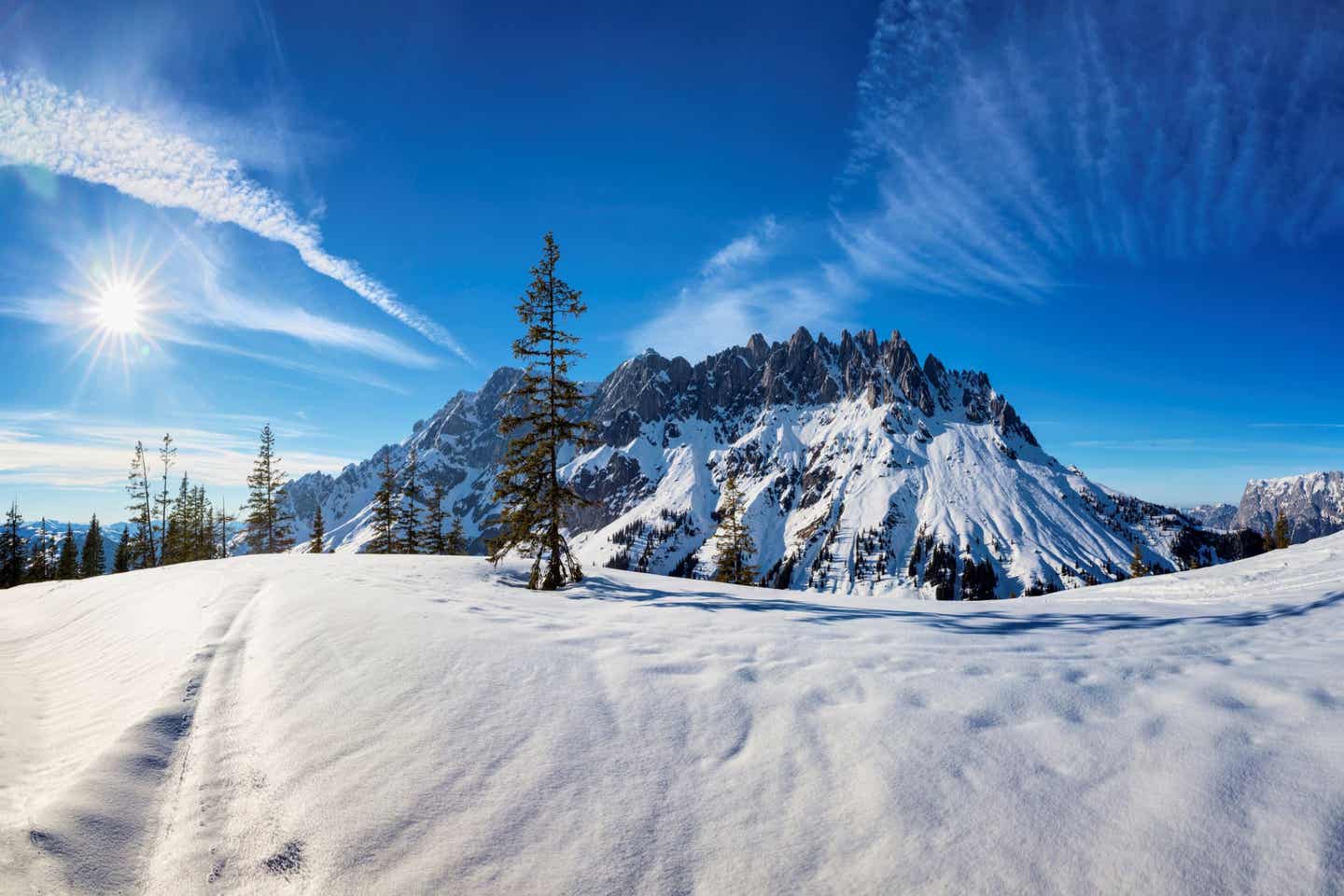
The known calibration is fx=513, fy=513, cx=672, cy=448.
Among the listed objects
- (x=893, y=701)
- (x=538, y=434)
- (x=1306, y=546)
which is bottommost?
(x=893, y=701)

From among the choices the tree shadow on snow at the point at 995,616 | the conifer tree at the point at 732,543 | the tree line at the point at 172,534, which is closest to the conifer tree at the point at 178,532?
the tree line at the point at 172,534

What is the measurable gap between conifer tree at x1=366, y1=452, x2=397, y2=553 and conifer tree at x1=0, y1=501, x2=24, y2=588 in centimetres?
3973

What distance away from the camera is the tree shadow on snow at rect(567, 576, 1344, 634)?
7.35 m

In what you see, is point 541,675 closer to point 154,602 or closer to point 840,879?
point 840,879

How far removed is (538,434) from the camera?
16516 millimetres

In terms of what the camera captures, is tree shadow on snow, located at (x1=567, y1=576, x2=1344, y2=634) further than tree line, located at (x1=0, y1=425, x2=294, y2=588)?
No

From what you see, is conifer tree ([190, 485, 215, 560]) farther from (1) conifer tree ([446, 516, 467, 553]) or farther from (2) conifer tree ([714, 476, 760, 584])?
(2) conifer tree ([714, 476, 760, 584])

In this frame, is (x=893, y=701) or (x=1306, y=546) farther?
(x=1306, y=546)

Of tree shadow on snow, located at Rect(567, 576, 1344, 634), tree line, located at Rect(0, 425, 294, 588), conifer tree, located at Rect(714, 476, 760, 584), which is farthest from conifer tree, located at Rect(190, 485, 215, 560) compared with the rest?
tree shadow on snow, located at Rect(567, 576, 1344, 634)

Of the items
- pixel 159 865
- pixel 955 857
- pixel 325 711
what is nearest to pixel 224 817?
pixel 159 865

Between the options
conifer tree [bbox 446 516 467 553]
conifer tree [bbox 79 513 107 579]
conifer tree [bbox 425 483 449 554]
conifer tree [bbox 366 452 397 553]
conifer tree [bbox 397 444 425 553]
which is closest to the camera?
conifer tree [bbox 366 452 397 553]

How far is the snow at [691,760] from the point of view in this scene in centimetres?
294

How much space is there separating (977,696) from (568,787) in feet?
12.0

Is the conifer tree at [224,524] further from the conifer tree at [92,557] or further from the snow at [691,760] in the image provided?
the snow at [691,760]
